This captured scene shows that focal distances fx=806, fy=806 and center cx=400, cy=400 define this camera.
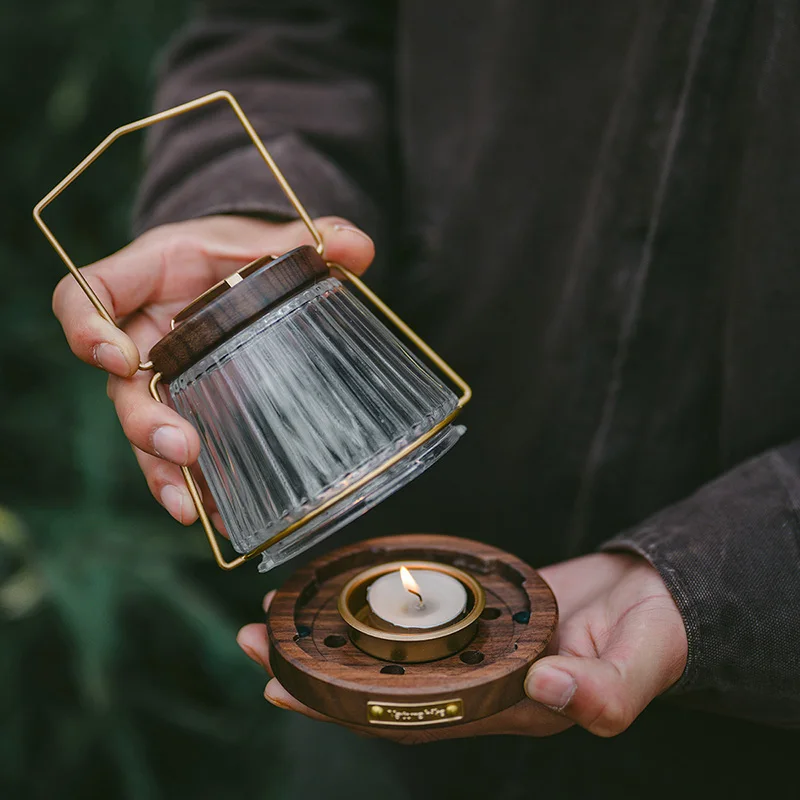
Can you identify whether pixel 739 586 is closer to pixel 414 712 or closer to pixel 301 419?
pixel 414 712

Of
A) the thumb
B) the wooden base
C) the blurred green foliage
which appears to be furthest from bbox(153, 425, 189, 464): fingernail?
the blurred green foliage

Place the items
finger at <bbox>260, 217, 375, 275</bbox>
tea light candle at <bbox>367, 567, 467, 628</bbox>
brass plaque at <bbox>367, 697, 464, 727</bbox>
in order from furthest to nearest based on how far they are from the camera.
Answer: finger at <bbox>260, 217, 375, 275</bbox> < tea light candle at <bbox>367, 567, 467, 628</bbox> < brass plaque at <bbox>367, 697, 464, 727</bbox>

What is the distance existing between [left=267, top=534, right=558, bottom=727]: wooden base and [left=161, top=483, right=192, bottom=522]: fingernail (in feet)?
0.43

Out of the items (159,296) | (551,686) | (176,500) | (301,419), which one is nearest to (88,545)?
(159,296)

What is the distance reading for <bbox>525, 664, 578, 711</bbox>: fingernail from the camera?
25.5 inches

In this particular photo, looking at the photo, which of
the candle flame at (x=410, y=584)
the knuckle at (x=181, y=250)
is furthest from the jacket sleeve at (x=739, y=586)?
the knuckle at (x=181, y=250)

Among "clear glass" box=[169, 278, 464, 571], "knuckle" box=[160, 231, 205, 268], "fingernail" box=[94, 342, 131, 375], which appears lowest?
"clear glass" box=[169, 278, 464, 571]

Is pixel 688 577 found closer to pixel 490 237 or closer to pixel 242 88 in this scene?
pixel 490 237

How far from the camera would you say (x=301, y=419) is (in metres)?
0.72

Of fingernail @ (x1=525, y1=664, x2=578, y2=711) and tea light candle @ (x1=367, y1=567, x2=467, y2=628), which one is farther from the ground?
fingernail @ (x1=525, y1=664, x2=578, y2=711)

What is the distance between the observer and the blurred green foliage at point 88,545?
1.60 meters

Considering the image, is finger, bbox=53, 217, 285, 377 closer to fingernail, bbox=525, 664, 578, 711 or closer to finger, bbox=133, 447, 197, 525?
finger, bbox=133, 447, 197, 525

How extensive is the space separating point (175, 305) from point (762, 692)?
747 millimetres

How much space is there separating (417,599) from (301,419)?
0.70ft
